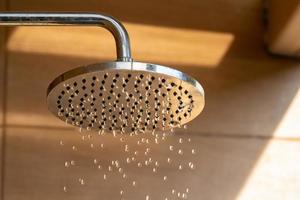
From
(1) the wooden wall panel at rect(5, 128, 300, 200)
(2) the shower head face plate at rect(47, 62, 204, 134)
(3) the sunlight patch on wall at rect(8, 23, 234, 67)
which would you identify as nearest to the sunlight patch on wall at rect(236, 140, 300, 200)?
(1) the wooden wall panel at rect(5, 128, 300, 200)

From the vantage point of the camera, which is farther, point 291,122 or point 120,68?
point 291,122

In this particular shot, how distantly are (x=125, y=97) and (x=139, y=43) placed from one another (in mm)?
554

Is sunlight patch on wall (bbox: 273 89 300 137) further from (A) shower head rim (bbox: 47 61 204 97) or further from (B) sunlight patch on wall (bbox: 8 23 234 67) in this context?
(A) shower head rim (bbox: 47 61 204 97)

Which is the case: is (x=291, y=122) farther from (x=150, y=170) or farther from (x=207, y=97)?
(x=150, y=170)

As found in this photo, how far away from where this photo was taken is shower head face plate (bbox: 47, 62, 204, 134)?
26.2 inches

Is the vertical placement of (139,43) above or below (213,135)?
above

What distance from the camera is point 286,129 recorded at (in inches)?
48.9

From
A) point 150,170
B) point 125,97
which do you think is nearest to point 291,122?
point 150,170

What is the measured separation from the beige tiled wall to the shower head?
1.35 ft

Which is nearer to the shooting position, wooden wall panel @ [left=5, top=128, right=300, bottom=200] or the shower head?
the shower head

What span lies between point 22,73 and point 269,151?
0.42 meters

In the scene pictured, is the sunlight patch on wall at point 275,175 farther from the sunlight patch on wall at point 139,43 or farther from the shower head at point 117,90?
the shower head at point 117,90

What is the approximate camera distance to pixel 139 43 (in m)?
1.24

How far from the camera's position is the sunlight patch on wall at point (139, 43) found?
120 cm
